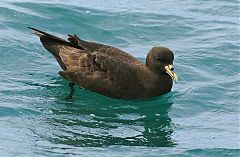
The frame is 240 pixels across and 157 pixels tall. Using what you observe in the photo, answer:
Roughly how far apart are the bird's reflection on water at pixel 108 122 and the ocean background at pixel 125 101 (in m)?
0.01

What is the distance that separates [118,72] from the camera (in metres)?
11.1

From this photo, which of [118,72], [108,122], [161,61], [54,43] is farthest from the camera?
[54,43]

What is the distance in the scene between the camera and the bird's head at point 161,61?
11141 mm

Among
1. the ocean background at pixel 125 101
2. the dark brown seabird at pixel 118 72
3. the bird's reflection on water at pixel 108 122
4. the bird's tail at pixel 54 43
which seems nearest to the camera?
the ocean background at pixel 125 101

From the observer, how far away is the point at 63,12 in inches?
571

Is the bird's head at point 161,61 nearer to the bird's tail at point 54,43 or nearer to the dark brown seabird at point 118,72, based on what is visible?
the dark brown seabird at point 118,72

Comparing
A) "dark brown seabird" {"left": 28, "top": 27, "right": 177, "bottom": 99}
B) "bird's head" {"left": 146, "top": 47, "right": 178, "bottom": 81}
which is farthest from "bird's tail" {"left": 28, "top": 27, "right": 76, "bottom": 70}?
"bird's head" {"left": 146, "top": 47, "right": 178, "bottom": 81}

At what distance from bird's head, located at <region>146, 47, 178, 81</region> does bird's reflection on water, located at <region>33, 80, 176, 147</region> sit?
0.41 metres

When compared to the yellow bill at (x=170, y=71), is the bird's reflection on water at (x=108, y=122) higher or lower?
lower

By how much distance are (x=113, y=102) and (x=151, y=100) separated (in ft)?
1.80

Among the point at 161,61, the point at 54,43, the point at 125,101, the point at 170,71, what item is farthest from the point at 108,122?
the point at 54,43

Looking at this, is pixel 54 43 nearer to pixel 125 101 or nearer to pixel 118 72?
pixel 118 72

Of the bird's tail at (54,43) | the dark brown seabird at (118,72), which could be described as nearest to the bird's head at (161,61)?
the dark brown seabird at (118,72)

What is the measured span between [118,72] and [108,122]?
45.3 inches
